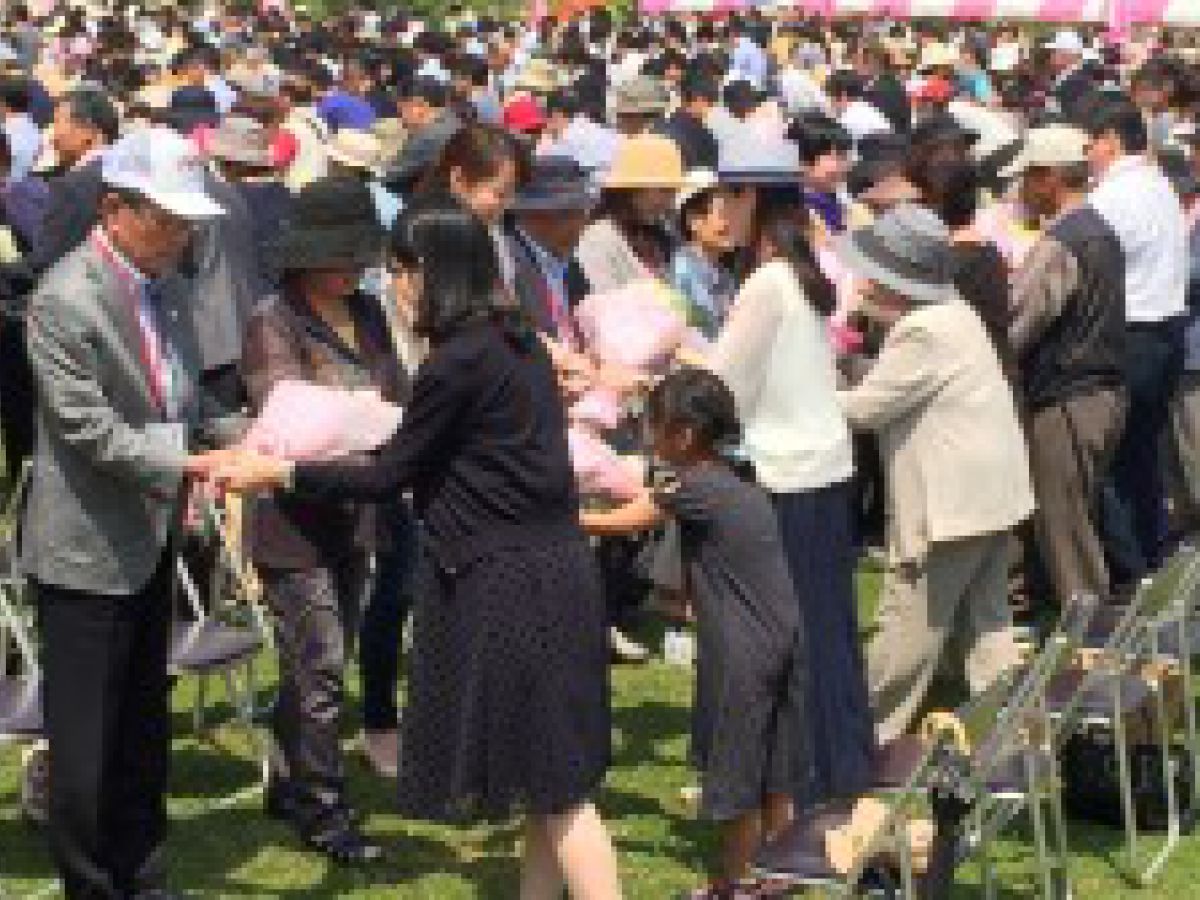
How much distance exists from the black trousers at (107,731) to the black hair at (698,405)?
1.22 meters

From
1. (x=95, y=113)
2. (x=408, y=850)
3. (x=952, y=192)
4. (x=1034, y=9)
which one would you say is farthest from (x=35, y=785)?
(x=1034, y=9)

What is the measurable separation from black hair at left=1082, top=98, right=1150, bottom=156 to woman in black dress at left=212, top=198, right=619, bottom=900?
13.9ft

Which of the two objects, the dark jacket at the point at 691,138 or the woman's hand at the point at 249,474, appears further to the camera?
the dark jacket at the point at 691,138

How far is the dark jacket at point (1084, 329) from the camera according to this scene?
8.00m

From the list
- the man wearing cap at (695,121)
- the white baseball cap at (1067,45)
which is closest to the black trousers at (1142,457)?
the man wearing cap at (695,121)

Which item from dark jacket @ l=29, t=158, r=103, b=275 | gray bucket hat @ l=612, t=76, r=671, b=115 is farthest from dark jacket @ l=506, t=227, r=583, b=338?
gray bucket hat @ l=612, t=76, r=671, b=115

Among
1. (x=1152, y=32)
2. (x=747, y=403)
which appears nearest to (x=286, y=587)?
(x=747, y=403)

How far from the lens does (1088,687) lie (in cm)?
593

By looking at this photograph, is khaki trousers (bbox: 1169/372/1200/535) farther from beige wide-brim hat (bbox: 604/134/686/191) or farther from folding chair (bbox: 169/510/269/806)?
folding chair (bbox: 169/510/269/806)

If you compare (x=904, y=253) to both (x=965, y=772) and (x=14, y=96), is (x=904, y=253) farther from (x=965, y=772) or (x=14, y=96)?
(x=14, y=96)

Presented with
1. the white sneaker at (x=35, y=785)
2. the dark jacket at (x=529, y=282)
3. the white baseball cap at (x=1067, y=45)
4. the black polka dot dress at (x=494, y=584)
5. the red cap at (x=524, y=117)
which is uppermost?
the white baseball cap at (x=1067, y=45)

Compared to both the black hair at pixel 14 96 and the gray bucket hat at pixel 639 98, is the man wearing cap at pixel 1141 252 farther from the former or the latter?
the black hair at pixel 14 96

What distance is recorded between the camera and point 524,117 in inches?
436

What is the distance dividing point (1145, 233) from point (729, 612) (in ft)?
12.1
